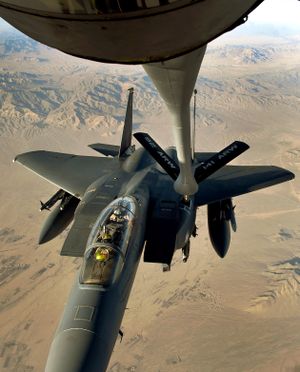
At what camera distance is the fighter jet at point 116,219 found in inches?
296

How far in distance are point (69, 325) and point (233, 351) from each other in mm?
25739

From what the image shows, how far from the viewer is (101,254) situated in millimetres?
8148

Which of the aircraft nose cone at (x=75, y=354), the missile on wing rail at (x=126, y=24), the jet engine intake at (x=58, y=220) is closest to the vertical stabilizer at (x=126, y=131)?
the jet engine intake at (x=58, y=220)

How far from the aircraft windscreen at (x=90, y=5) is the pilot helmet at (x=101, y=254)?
6.79 meters

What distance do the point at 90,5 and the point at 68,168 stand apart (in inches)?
582

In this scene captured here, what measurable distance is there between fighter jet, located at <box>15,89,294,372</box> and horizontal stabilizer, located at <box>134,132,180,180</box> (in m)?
0.03

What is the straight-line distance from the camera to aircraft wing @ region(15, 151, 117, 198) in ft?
47.8

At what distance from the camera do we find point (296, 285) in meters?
36.6

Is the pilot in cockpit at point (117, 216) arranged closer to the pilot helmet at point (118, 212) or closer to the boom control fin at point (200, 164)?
the pilot helmet at point (118, 212)

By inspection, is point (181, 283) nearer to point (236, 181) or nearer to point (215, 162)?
point (236, 181)

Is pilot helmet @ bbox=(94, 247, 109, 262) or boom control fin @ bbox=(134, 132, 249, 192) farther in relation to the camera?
boom control fin @ bbox=(134, 132, 249, 192)

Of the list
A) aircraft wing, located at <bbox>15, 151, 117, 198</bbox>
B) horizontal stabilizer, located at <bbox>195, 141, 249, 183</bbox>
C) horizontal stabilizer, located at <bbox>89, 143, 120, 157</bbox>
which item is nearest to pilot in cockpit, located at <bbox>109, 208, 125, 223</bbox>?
horizontal stabilizer, located at <bbox>195, 141, 249, 183</bbox>

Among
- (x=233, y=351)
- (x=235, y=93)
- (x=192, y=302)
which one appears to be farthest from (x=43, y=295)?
(x=235, y=93)

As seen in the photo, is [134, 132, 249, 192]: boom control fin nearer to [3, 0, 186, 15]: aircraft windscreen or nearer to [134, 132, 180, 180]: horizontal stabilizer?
[134, 132, 180, 180]: horizontal stabilizer
